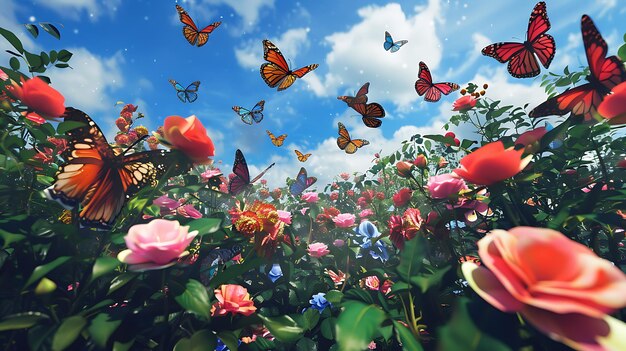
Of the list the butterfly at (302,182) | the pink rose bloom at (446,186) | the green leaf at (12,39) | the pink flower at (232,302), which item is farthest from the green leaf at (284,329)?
the butterfly at (302,182)

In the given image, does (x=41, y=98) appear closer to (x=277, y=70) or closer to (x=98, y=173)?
(x=98, y=173)

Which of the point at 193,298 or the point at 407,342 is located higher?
the point at 193,298

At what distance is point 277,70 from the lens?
13.9 feet

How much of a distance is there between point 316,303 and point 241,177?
155 cm

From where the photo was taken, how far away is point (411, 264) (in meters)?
0.83

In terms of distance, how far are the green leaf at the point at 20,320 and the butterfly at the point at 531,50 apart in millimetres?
2833

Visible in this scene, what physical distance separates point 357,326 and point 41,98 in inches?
58.9

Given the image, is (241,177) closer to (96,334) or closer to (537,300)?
(96,334)

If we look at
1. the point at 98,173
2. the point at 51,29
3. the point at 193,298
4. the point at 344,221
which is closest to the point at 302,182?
the point at 344,221

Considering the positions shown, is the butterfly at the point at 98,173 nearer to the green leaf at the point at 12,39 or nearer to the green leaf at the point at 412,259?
the green leaf at the point at 12,39

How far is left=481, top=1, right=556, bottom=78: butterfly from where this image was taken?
1.98 metres

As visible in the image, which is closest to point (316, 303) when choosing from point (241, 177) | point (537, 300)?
point (537, 300)

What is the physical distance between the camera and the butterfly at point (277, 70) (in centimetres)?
403

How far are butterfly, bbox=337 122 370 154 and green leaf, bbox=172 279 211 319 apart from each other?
17.0 feet
